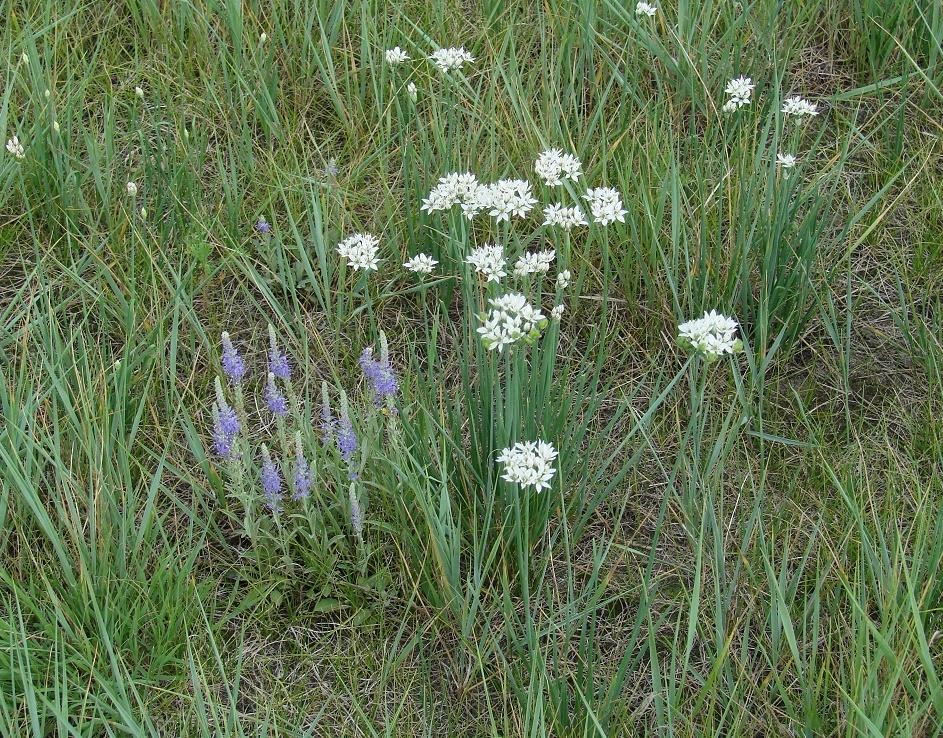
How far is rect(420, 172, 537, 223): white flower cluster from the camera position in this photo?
209cm

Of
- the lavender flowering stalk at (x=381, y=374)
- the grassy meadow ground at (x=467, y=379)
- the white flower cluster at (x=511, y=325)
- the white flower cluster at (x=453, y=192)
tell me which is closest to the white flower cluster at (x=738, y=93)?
the grassy meadow ground at (x=467, y=379)

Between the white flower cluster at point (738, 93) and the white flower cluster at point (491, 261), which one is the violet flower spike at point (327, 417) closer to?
the white flower cluster at point (491, 261)

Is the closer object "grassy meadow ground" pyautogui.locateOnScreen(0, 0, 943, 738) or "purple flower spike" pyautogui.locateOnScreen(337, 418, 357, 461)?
"grassy meadow ground" pyautogui.locateOnScreen(0, 0, 943, 738)

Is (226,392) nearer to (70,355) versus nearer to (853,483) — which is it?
(70,355)

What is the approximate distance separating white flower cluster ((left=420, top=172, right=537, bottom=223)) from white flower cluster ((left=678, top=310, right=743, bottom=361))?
18.6 inches

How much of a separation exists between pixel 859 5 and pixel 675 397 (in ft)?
5.36

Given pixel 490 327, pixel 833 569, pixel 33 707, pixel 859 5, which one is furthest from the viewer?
pixel 859 5

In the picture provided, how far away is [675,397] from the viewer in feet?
7.75

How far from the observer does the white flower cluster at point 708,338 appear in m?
1.85

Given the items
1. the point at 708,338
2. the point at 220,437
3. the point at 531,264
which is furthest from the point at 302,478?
the point at 708,338

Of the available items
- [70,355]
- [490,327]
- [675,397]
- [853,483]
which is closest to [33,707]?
[70,355]

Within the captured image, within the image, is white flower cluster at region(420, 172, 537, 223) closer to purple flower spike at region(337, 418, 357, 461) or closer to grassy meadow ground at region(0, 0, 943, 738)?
grassy meadow ground at region(0, 0, 943, 738)

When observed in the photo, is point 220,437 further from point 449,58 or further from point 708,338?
point 449,58

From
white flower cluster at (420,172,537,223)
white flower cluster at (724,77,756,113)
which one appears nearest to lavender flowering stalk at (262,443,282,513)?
white flower cluster at (420,172,537,223)
